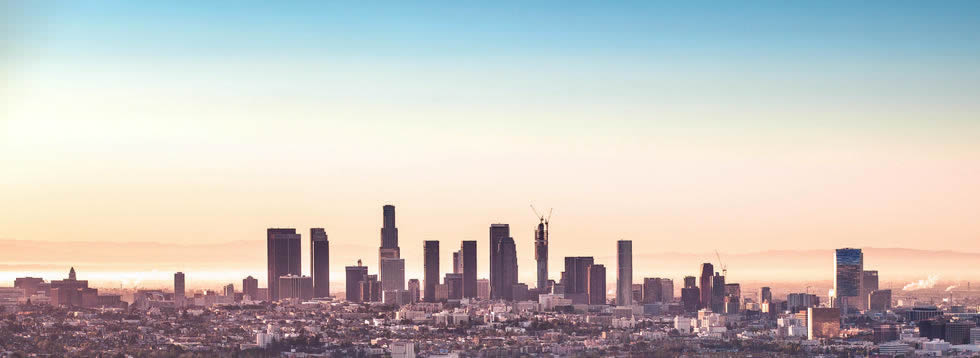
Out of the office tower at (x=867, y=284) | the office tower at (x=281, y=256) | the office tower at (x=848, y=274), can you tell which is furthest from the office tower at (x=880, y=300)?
the office tower at (x=281, y=256)

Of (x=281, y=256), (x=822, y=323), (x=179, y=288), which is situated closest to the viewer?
(x=822, y=323)

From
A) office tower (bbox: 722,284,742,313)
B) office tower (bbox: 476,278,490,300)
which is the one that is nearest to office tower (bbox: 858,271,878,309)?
office tower (bbox: 722,284,742,313)

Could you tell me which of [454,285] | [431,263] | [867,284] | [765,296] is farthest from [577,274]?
[867,284]

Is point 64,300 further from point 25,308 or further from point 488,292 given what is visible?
point 488,292

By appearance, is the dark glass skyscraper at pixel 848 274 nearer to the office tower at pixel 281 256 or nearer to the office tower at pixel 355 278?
the office tower at pixel 355 278

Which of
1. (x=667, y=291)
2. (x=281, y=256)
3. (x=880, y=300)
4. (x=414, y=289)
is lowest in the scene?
(x=880, y=300)

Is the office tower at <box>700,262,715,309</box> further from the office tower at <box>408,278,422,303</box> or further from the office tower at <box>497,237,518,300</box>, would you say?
the office tower at <box>408,278,422,303</box>

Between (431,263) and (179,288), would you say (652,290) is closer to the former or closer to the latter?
(431,263)
